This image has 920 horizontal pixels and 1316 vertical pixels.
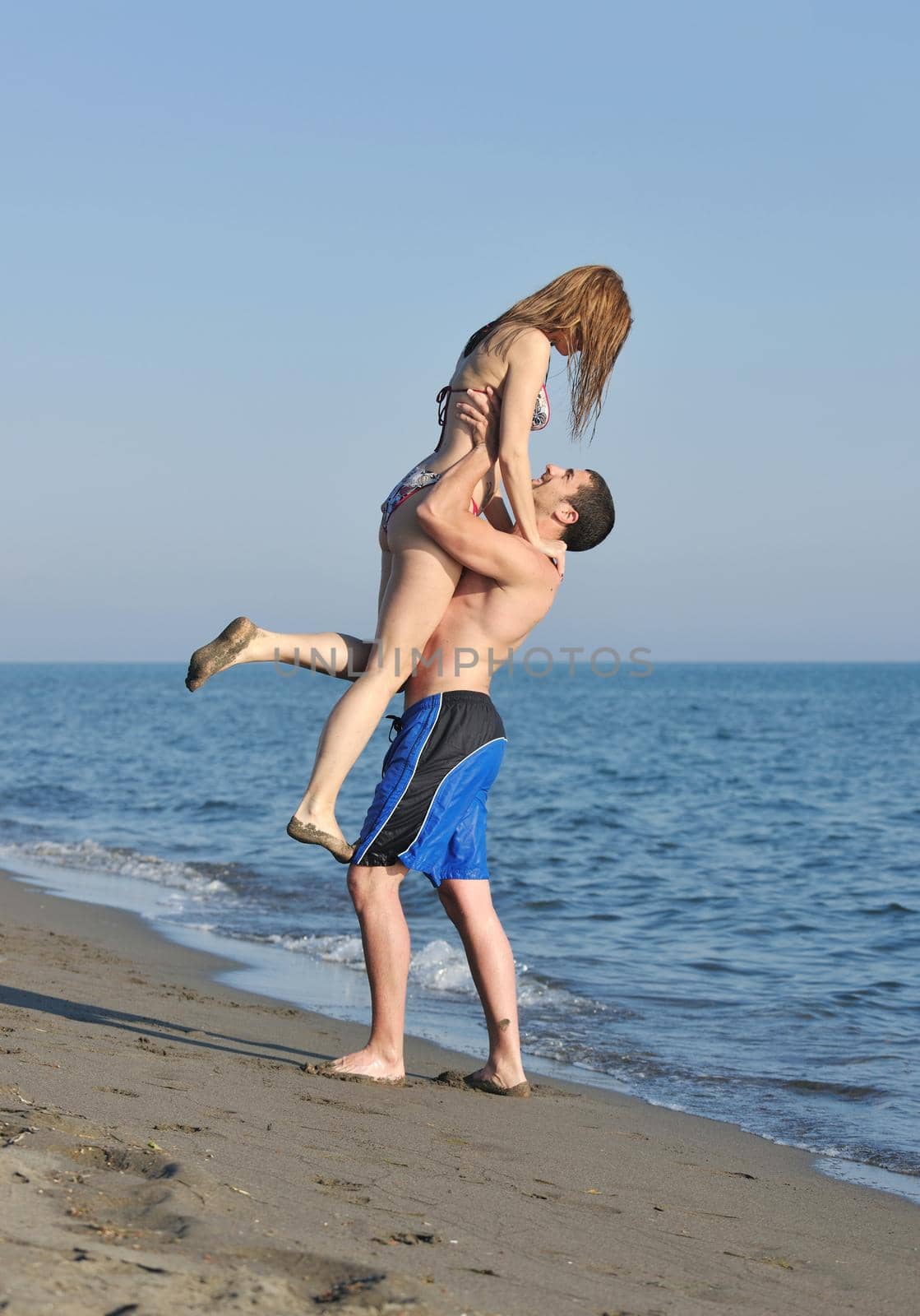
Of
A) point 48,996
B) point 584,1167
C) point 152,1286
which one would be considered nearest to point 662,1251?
point 584,1167

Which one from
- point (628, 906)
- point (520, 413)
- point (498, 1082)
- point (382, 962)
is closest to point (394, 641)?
point (520, 413)

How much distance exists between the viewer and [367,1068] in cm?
425

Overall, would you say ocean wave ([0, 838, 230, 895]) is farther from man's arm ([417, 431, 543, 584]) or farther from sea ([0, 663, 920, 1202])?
man's arm ([417, 431, 543, 584])

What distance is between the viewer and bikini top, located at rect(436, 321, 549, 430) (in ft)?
13.7

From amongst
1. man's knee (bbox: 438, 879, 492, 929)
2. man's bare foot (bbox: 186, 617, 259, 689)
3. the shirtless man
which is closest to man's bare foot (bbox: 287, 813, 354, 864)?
the shirtless man

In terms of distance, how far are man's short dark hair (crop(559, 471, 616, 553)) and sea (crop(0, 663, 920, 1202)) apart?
1.30 metres

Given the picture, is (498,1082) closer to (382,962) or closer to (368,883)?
(382,962)

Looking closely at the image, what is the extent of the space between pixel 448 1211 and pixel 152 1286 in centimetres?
89

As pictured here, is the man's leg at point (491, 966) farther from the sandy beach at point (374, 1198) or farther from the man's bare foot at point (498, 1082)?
the sandy beach at point (374, 1198)

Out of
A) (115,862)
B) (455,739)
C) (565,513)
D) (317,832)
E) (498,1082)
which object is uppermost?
(565,513)

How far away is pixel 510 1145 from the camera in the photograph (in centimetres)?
358

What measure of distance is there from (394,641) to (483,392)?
86 cm

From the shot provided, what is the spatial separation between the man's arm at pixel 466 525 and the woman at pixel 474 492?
0.06 metres

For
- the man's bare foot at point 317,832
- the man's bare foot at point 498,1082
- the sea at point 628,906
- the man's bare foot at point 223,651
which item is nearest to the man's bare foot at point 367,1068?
the man's bare foot at point 498,1082
